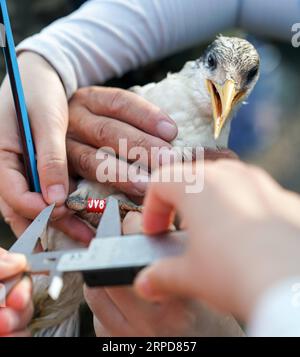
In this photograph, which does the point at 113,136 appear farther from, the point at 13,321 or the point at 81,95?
the point at 13,321

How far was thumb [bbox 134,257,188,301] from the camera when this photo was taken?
331mm

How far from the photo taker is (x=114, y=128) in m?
0.82

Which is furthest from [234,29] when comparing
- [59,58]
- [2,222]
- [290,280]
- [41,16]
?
[290,280]

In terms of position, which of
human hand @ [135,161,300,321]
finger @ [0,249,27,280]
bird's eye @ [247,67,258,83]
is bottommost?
bird's eye @ [247,67,258,83]

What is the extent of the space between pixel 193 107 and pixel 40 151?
11.0 inches

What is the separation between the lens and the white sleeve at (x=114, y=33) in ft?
3.01

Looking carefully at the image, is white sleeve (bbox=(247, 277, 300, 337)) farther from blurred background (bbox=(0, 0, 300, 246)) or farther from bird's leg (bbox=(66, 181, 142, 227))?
blurred background (bbox=(0, 0, 300, 246))

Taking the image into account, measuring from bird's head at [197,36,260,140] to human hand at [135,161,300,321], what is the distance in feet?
1.66

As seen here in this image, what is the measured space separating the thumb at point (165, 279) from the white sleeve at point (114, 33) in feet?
2.02

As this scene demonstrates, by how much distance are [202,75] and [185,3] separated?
0.16 meters

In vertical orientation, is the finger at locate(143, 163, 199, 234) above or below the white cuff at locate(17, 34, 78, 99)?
above

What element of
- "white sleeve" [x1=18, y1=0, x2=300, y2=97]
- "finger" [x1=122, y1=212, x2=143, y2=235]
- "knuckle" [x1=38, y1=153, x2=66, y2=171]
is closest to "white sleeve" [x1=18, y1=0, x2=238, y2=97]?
"white sleeve" [x1=18, y1=0, x2=300, y2=97]

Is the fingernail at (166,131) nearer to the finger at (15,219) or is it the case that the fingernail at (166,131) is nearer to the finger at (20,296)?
the finger at (15,219)

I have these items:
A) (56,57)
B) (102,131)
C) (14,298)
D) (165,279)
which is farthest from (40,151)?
(165,279)
